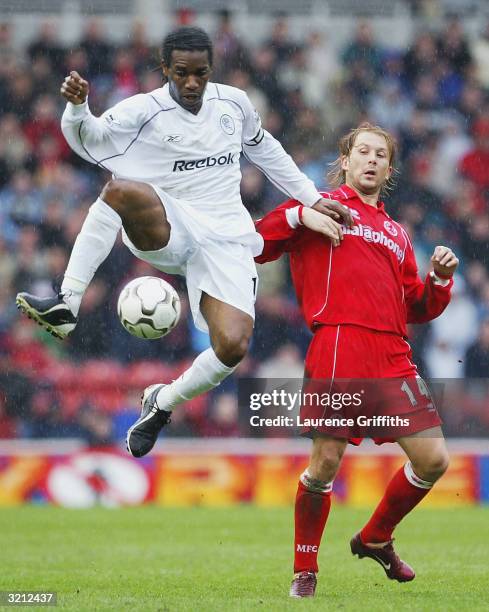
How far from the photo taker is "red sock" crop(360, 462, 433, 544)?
6.68 metres

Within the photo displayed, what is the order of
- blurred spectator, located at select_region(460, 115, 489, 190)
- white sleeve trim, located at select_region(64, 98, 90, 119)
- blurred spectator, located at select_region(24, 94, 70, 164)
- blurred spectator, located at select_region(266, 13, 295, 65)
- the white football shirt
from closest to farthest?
white sleeve trim, located at select_region(64, 98, 90, 119), the white football shirt, blurred spectator, located at select_region(24, 94, 70, 164), blurred spectator, located at select_region(460, 115, 489, 190), blurred spectator, located at select_region(266, 13, 295, 65)

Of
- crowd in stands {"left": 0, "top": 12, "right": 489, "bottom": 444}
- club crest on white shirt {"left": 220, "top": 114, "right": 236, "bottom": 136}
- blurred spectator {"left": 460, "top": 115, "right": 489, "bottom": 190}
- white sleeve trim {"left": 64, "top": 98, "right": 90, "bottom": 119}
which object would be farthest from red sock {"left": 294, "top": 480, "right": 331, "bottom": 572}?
blurred spectator {"left": 460, "top": 115, "right": 489, "bottom": 190}

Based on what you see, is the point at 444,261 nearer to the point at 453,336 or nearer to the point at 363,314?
the point at 363,314

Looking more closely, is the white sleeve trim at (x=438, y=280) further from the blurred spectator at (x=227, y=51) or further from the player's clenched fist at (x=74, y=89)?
the blurred spectator at (x=227, y=51)

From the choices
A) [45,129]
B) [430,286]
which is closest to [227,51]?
[45,129]

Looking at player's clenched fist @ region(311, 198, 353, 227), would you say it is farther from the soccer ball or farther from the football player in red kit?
the soccer ball

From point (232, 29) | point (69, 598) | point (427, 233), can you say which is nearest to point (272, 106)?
point (232, 29)

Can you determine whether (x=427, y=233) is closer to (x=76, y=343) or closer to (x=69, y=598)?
(x=76, y=343)

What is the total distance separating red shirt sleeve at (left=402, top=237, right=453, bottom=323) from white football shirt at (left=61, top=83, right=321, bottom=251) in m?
0.63

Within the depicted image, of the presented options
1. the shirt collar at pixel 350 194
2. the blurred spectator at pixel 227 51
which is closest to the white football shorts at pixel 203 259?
the shirt collar at pixel 350 194

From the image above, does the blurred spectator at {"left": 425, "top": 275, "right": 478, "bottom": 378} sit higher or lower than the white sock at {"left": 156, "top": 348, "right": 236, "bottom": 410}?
higher

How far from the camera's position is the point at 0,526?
33.8 feet

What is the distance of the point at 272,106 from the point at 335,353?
846 centimetres

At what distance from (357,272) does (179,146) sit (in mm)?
1103
